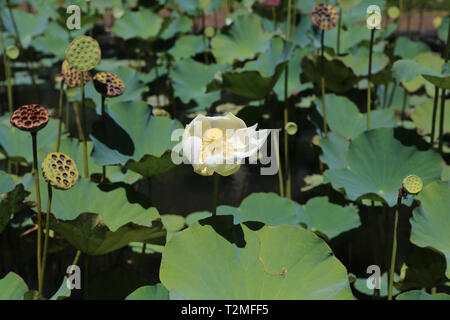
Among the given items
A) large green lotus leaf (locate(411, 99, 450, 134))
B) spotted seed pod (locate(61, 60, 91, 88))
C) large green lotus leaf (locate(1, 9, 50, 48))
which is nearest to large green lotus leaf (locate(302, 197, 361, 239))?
large green lotus leaf (locate(411, 99, 450, 134))

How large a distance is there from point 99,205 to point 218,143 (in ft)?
1.51

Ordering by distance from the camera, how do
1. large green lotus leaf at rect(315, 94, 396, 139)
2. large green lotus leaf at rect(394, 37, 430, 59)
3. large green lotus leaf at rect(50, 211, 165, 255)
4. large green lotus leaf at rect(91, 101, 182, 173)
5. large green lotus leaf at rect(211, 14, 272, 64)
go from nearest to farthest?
large green lotus leaf at rect(50, 211, 165, 255) < large green lotus leaf at rect(91, 101, 182, 173) < large green lotus leaf at rect(315, 94, 396, 139) < large green lotus leaf at rect(211, 14, 272, 64) < large green lotus leaf at rect(394, 37, 430, 59)

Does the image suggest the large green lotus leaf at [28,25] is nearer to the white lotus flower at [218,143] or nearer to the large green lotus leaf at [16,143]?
the large green lotus leaf at [16,143]

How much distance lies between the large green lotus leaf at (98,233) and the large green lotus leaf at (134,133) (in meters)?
0.32

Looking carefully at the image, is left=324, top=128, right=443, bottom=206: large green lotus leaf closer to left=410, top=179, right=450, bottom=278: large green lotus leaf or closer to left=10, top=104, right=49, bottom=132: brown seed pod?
left=410, top=179, right=450, bottom=278: large green lotus leaf

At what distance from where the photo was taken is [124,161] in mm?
1375

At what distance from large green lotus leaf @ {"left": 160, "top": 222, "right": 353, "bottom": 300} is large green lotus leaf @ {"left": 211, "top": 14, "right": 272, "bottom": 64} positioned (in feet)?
5.21

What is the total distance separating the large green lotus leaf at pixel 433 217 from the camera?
1.18 m

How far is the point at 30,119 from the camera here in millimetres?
1001

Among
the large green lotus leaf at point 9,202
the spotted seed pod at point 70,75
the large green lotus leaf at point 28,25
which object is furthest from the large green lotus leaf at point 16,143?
the large green lotus leaf at point 28,25

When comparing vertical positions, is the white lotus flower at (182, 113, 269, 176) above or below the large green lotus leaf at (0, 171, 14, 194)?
above

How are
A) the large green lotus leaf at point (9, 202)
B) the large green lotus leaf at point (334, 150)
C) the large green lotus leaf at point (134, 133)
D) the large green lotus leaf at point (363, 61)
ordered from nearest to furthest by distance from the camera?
the large green lotus leaf at point (9, 202) → the large green lotus leaf at point (134, 133) → the large green lotus leaf at point (334, 150) → the large green lotus leaf at point (363, 61)

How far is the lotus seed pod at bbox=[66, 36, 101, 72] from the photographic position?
1187mm

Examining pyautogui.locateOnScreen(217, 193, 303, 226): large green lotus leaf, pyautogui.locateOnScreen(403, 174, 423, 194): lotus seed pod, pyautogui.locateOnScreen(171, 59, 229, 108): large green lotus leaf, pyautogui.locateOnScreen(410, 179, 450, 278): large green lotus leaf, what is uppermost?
pyautogui.locateOnScreen(403, 174, 423, 194): lotus seed pod
